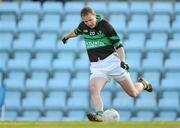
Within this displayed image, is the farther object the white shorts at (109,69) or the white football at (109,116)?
the white shorts at (109,69)

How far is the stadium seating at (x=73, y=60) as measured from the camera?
15.0 m

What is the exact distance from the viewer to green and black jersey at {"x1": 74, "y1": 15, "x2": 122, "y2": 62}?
10.4 m

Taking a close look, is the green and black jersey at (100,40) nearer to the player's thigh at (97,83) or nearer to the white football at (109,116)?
the player's thigh at (97,83)

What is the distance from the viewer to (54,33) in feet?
53.1

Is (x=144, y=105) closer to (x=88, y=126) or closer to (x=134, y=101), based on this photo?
(x=134, y=101)

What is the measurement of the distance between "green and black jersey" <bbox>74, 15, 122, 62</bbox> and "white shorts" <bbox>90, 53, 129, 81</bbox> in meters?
0.08

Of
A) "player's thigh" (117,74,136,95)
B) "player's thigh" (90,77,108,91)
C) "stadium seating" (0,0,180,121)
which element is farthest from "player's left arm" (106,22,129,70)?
"stadium seating" (0,0,180,121)

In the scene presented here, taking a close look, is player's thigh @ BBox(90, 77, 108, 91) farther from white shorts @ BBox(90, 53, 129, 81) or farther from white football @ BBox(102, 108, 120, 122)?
white football @ BBox(102, 108, 120, 122)

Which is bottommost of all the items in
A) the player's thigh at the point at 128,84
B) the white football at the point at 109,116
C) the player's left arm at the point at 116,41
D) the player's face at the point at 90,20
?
the white football at the point at 109,116

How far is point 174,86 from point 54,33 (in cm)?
312

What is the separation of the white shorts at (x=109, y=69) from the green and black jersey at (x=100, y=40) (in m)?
0.08

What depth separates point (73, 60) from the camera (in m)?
15.6

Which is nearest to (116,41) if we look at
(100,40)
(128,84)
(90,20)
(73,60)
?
(100,40)

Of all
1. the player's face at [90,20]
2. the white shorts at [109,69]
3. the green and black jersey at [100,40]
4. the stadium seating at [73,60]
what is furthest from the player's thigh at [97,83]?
the stadium seating at [73,60]
